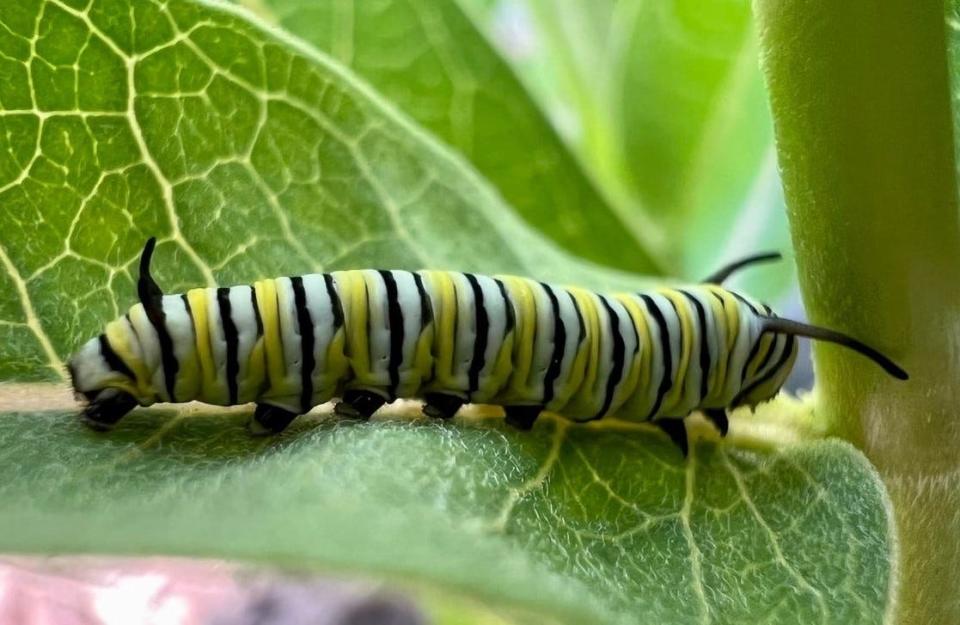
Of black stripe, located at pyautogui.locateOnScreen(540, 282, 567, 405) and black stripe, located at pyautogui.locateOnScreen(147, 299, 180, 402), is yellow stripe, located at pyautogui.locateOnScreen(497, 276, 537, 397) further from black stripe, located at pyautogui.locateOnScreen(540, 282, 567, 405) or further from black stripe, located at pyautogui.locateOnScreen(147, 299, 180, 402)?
black stripe, located at pyautogui.locateOnScreen(147, 299, 180, 402)

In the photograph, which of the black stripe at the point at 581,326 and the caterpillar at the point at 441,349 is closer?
the caterpillar at the point at 441,349

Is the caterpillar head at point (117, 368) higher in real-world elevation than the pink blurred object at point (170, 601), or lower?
higher

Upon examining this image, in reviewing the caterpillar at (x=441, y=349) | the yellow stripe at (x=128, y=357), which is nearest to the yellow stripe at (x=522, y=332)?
the caterpillar at (x=441, y=349)

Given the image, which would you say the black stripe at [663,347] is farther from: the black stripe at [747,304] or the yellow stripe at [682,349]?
the black stripe at [747,304]

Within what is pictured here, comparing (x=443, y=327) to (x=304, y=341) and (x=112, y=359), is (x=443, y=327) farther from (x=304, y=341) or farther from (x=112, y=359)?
(x=112, y=359)

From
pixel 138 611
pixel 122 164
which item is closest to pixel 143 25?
pixel 122 164

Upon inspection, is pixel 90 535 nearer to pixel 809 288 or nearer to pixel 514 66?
pixel 809 288
